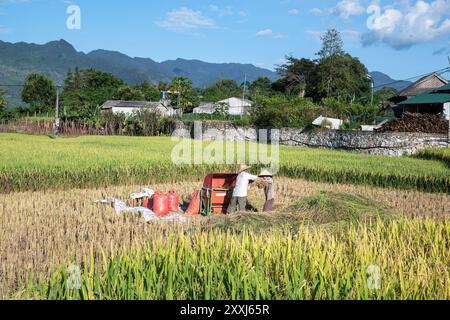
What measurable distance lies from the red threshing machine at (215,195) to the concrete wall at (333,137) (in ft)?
48.7

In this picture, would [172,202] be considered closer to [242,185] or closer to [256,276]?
[242,185]

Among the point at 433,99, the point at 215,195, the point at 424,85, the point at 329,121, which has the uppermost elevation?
the point at 424,85

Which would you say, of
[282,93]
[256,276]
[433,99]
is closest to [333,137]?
[433,99]

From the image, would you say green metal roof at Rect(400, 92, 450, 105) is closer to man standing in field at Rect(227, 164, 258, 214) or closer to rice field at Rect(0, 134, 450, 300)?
rice field at Rect(0, 134, 450, 300)

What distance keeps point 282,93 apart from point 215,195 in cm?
4576

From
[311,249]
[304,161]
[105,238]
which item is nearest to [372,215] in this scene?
[311,249]

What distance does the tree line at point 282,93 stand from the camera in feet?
101

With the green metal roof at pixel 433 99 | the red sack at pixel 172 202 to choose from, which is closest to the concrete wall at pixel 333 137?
the green metal roof at pixel 433 99

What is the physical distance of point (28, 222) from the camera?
7328mm

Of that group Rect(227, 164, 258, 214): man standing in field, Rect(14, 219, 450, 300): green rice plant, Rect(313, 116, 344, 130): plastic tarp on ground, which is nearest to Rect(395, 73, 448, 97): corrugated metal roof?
Rect(313, 116, 344, 130): plastic tarp on ground

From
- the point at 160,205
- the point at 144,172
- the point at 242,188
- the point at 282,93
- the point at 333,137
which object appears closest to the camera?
the point at 242,188

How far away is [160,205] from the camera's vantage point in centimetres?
825

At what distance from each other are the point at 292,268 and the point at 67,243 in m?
3.34
